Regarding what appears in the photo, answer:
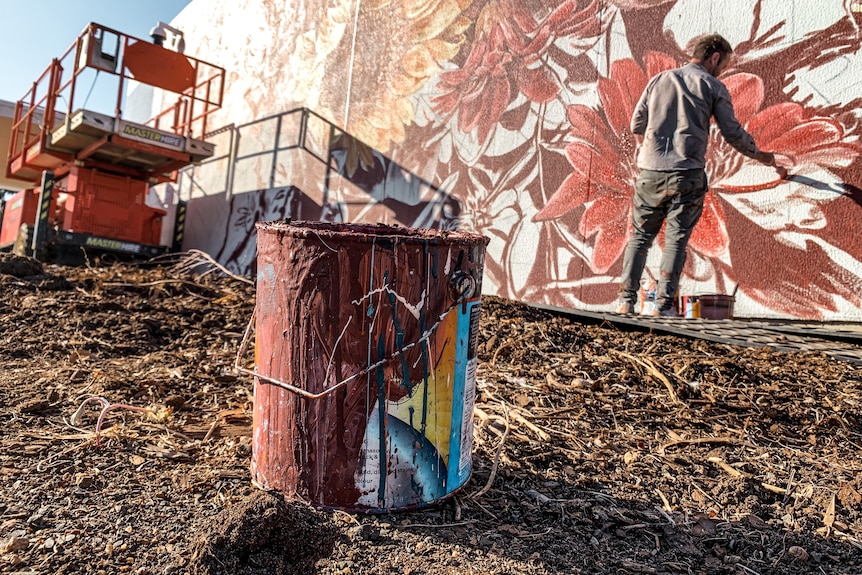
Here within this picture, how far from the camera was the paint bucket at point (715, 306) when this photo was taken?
155 inches

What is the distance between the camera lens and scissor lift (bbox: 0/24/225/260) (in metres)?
7.16

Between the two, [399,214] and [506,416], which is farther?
[399,214]

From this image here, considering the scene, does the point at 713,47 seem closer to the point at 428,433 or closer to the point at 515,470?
the point at 515,470

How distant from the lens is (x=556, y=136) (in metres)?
5.25

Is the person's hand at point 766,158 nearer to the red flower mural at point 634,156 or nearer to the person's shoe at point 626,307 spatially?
the red flower mural at point 634,156

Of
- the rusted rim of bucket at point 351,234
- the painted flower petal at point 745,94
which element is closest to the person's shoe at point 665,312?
the painted flower petal at point 745,94

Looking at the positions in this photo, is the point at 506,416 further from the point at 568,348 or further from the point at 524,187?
the point at 524,187

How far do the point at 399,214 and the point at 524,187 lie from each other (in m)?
1.70

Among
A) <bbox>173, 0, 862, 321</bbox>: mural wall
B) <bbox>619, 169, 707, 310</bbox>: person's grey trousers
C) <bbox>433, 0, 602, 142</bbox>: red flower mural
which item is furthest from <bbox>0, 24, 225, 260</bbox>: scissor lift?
<bbox>619, 169, 707, 310</bbox>: person's grey trousers

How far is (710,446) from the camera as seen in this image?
2.31 metres

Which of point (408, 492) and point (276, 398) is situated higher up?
point (276, 398)

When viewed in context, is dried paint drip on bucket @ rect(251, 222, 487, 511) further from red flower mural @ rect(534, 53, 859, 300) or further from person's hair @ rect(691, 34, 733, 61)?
red flower mural @ rect(534, 53, 859, 300)

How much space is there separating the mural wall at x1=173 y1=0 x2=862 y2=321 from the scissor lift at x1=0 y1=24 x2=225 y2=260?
4.23 feet

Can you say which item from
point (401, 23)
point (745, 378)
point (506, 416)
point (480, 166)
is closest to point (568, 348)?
point (745, 378)
